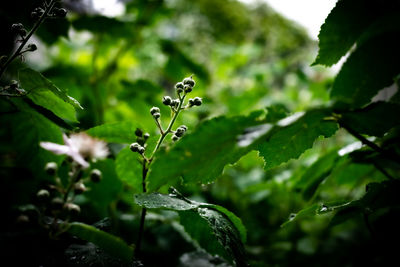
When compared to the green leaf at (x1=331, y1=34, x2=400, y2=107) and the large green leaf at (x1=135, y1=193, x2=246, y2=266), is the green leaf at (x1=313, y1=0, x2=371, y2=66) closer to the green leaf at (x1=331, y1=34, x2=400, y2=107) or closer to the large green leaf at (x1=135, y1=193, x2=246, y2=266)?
the green leaf at (x1=331, y1=34, x2=400, y2=107)

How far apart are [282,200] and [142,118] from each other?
147 cm

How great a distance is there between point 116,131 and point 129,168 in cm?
14

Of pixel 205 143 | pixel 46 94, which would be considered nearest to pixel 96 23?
pixel 46 94

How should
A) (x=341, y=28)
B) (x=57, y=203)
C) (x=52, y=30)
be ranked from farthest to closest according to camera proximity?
(x=52, y=30) → (x=341, y=28) → (x=57, y=203)

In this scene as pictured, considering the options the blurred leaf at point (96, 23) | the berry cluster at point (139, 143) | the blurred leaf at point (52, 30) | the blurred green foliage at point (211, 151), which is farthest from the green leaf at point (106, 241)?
the blurred leaf at point (96, 23)

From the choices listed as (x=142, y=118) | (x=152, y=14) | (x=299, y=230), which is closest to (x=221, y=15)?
(x=152, y=14)

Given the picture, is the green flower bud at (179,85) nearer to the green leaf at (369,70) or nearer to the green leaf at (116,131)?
the green leaf at (116,131)

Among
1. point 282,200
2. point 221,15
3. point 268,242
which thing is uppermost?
point 221,15

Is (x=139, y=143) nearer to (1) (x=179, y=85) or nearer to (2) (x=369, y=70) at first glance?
(1) (x=179, y=85)

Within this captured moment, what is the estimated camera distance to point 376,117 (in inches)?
26.9

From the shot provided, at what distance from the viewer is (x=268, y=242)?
7.89 feet

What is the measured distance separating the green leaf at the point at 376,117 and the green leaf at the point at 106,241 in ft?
2.04

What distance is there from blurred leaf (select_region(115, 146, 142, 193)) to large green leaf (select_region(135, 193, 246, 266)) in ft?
0.42

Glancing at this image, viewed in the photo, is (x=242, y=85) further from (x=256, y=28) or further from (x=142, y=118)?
(x=142, y=118)
